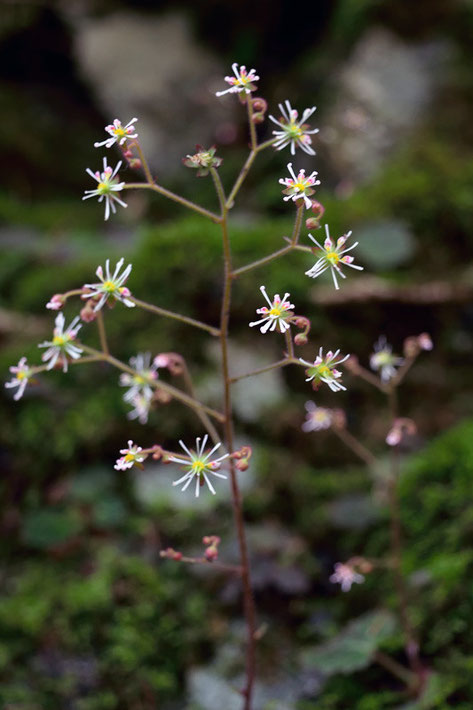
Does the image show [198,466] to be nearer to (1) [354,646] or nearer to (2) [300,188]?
(2) [300,188]

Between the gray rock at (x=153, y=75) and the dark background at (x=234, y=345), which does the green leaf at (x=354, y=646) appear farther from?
the gray rock at (x=153, y=75)

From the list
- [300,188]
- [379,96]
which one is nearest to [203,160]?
[300,188]

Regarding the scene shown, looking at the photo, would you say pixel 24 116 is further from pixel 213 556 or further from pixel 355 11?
pixel 213 556

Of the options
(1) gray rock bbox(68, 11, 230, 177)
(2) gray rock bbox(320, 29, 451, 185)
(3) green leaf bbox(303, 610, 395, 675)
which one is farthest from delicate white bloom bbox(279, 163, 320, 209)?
(1) gray rock bbox(68, 11, 230, 177)

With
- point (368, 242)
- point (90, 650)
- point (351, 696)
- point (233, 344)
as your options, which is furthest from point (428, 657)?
point (368, 242)

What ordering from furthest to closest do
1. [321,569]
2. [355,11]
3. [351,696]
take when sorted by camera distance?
[355,11], [321,569], [351,696]

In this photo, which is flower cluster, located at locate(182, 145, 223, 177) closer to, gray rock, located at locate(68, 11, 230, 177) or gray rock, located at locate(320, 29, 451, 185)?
gray rock, located at locate(320, 29, 451, 185)
